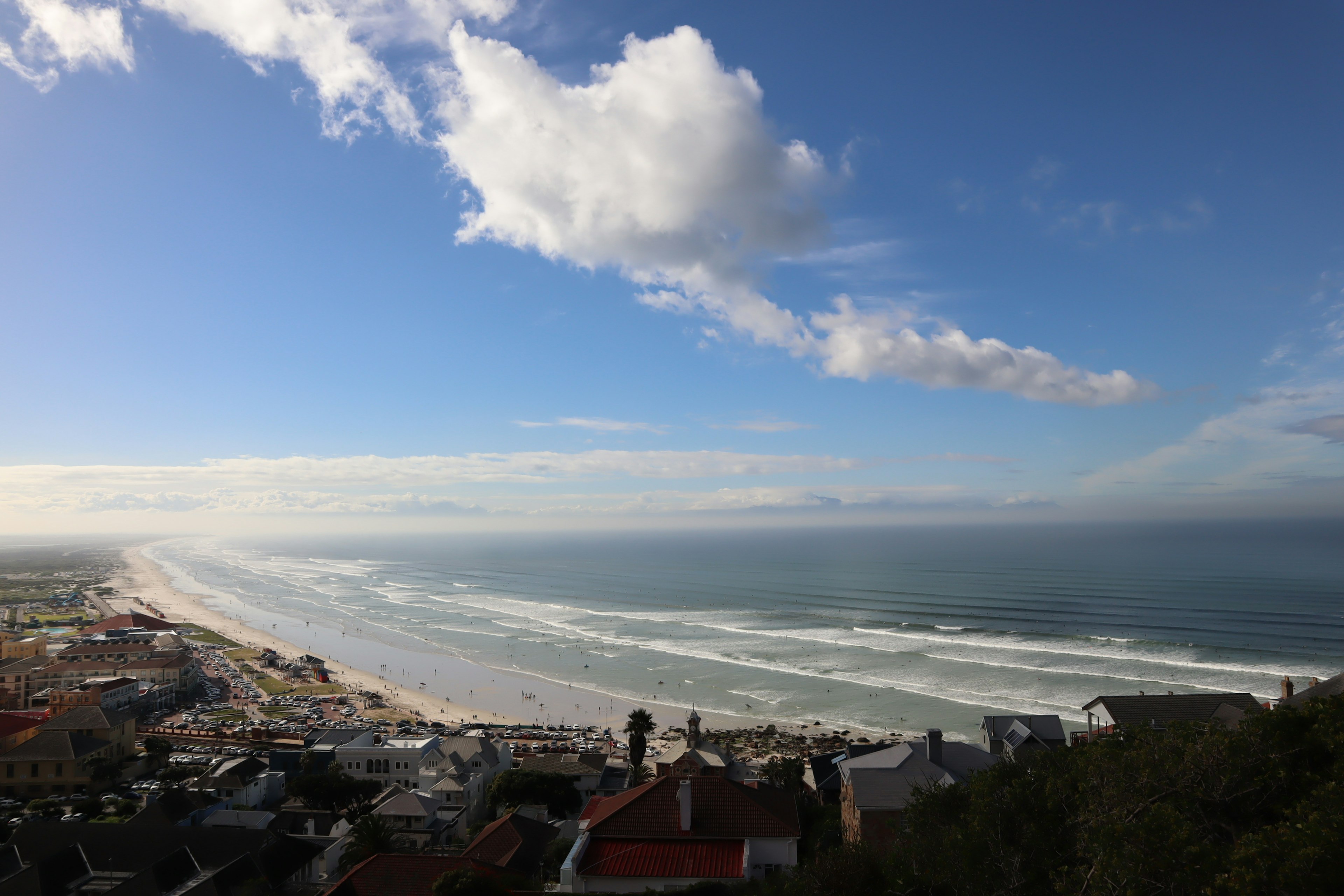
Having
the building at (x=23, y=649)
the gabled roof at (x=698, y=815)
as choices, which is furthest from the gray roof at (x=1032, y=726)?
the building at (x=23, y=649)

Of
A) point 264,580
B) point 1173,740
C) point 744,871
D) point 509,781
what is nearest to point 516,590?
point 264,580

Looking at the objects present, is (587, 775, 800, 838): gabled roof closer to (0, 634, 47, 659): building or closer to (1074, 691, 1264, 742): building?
(1074, 691, 1264, 742): building

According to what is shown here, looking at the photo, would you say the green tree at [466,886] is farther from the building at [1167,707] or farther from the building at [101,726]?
the building at [101,726]

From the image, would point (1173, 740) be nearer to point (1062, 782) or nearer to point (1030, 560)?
point (1062, 782)

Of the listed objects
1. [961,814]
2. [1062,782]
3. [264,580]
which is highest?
[1062,782]

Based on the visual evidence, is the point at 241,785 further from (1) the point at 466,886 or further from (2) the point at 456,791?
(1) the point at 466,886
